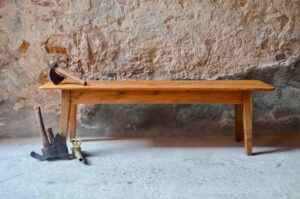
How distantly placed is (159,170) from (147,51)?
3.80 ft

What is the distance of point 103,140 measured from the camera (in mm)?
3047

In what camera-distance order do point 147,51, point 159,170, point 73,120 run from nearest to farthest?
1. point 159,170
2. point 73,120
3. point 147,51

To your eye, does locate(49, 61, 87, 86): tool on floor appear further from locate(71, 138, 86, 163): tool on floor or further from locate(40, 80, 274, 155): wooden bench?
locate(71, 138, 86, 163): tool on floor

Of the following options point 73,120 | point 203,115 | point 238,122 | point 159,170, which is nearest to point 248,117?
point 238,122

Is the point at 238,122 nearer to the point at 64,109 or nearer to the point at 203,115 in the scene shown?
the point at 203,115

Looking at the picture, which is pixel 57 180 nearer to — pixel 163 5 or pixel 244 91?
pixel 244 91

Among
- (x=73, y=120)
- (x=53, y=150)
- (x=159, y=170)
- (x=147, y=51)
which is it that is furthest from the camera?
(x=147, y=51)

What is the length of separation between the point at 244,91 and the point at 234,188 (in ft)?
2.74

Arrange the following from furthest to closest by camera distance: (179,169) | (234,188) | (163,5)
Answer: (163,5) → (179,169) → (234,188)

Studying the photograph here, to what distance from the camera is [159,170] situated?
234cm

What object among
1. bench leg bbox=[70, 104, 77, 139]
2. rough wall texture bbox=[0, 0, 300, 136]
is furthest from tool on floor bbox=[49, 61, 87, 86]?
rough wall texture bbox=[0, 0, 300, 136]

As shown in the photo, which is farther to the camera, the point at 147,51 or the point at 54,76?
the point at 147,51

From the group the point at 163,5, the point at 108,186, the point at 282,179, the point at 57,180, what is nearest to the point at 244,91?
the point at 282,179

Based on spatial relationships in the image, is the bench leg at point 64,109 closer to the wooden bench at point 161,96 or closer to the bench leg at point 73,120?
the wooden bench at point 161,96
